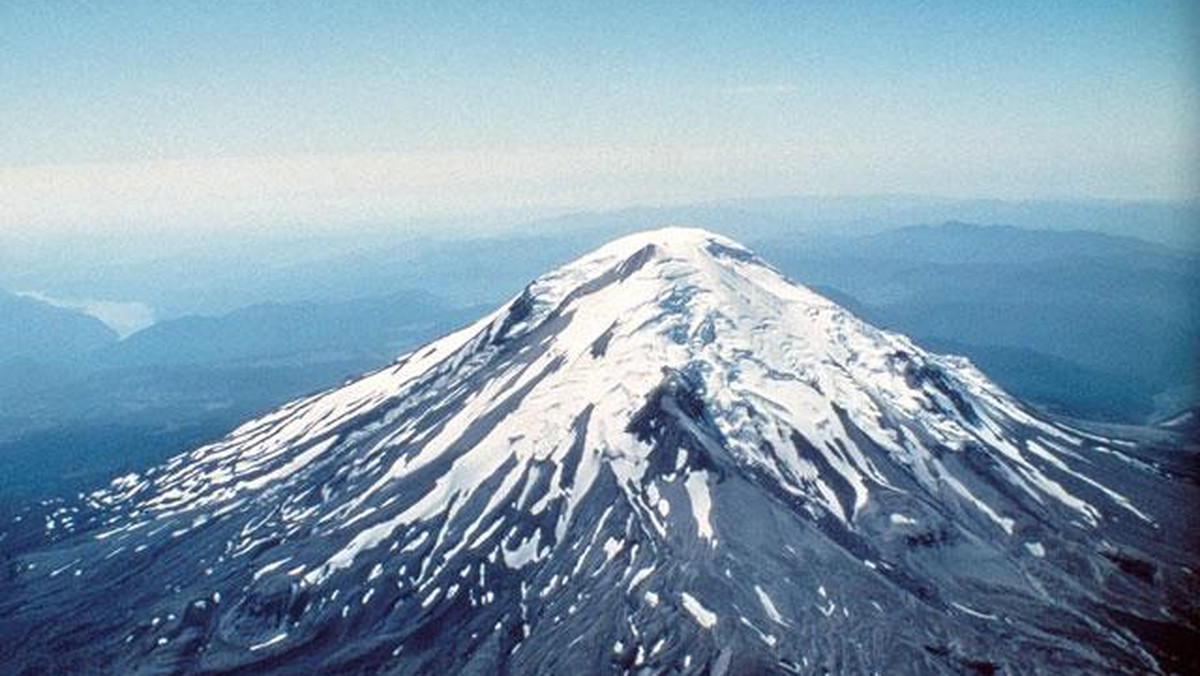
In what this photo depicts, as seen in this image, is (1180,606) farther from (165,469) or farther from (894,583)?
(165,469)

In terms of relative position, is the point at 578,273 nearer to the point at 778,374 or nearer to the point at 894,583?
the point at 778,374

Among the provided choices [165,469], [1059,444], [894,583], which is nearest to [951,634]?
[894,583]

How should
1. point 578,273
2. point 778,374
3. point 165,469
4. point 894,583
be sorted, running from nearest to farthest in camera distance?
point 894,583 < point 778,374 < point 578,273 < point 165,469

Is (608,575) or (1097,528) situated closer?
(608,575)

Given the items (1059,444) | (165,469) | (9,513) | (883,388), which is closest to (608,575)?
(883,388)

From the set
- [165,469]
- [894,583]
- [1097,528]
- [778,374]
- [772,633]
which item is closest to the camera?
[772,633]

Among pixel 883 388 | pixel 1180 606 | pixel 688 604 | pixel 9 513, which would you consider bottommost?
pixel 9 513

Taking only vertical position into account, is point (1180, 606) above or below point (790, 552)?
below
